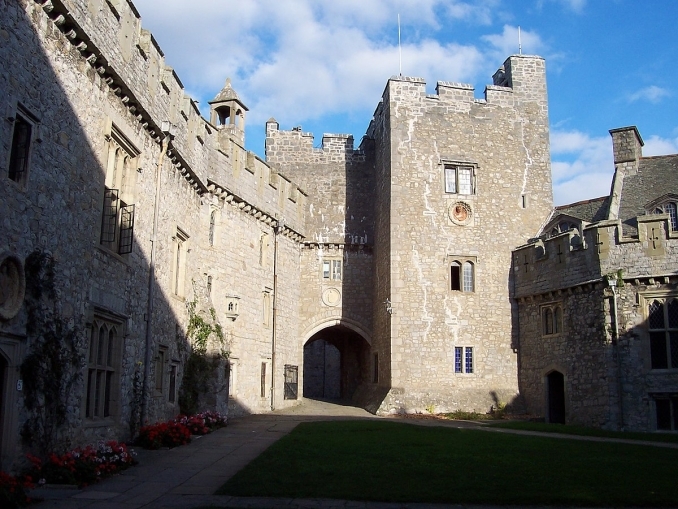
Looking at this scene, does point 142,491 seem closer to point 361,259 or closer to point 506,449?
point 506,449

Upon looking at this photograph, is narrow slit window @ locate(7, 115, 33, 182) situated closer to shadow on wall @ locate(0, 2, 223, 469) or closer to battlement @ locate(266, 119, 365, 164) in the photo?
shadow on wall @ locate(0, 2, 223, 469)

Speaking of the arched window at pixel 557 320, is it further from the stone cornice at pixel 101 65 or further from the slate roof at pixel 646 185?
the stone cornice at pixel 101 65

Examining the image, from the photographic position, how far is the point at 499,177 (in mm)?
24953

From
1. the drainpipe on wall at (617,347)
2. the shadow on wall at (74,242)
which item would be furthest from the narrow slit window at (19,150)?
the drainpipe on wall at (617,347)

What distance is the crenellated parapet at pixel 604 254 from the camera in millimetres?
19141

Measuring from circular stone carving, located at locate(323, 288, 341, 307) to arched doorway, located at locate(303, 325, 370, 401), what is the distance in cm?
103

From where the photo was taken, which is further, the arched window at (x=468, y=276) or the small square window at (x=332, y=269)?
the small square window at (x=332, y=269)

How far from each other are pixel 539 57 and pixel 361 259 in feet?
34.4

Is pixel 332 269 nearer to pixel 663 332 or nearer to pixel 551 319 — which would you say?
pixel 551 319

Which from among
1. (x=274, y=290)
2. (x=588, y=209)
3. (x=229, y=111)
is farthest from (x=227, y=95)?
(x=588, y=209)

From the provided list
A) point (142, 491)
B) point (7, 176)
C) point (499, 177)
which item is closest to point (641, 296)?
point (499, 177)

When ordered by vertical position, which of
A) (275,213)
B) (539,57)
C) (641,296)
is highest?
(539,57)

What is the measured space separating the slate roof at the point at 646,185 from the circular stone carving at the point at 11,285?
58.7ft

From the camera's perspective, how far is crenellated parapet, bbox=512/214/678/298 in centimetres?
1914
